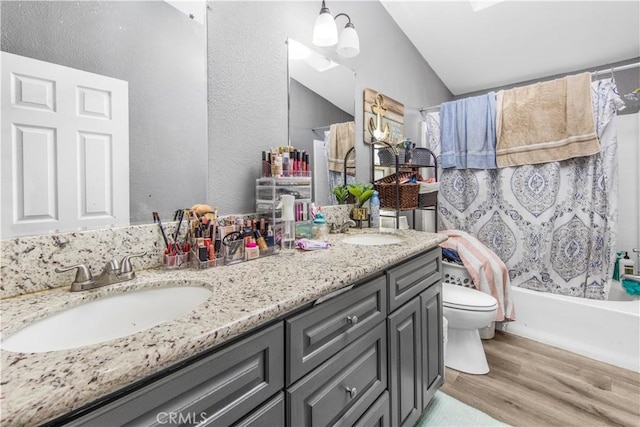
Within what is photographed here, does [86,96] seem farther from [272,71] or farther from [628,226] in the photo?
[628,226]

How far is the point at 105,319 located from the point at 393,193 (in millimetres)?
1632

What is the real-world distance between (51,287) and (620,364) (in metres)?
2.88

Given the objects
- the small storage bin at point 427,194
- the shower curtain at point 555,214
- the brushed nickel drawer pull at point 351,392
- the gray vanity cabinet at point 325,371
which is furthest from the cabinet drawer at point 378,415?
the shower curtain at point 555,214

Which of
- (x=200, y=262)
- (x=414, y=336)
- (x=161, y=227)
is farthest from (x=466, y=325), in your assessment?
(x=161, y=227)

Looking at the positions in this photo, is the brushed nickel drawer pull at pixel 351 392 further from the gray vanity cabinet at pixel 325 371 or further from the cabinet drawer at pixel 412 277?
the cabinet drawer at pixel 412 277

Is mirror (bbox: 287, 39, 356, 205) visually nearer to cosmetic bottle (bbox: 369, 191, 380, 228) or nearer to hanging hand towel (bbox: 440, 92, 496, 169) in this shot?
cosmetic bottle (bbox: 369, 191, 380, 228)

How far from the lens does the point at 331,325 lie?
0.79 metres

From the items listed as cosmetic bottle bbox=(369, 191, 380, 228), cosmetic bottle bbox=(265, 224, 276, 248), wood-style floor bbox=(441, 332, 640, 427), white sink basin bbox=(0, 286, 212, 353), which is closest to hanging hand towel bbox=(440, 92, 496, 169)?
cosmetic bottle bbox=(369, 191, 380, 228)

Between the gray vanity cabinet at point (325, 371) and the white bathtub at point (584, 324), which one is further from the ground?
the gray vanity cabinet at point (325, 371)

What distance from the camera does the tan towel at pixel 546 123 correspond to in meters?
2.07

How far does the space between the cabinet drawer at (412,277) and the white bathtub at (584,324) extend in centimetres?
131

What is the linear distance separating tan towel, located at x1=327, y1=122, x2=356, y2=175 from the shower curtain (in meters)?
1.33

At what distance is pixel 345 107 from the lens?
1.87 metres

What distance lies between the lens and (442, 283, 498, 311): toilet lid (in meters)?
1.74
